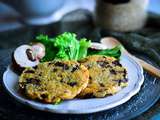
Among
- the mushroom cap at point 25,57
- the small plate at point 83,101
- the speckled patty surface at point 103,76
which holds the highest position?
the speckled patty surface at point 103,76

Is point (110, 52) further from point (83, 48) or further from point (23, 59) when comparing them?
point (23, 59)

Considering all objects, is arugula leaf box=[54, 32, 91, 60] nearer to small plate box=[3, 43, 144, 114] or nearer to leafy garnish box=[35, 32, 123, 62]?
leafy garnish box=[35, 32, 123, 62]

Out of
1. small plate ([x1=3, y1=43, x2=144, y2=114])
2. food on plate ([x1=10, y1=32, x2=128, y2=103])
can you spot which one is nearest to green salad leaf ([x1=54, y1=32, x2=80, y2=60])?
food on plate ([x1=10, y1=32, x2=128, y2=103])

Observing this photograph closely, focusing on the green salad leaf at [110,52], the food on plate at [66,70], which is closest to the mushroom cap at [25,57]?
the food on plate at [66,70]

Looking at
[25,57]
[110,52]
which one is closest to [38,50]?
[25,57]

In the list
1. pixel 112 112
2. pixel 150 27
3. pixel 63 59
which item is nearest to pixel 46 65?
pixel 63 59

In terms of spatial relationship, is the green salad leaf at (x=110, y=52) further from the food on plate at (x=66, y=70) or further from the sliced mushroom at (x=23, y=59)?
the sliced mushroom at (x=23, y=59)

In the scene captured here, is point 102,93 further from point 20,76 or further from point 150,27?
point 150,27
